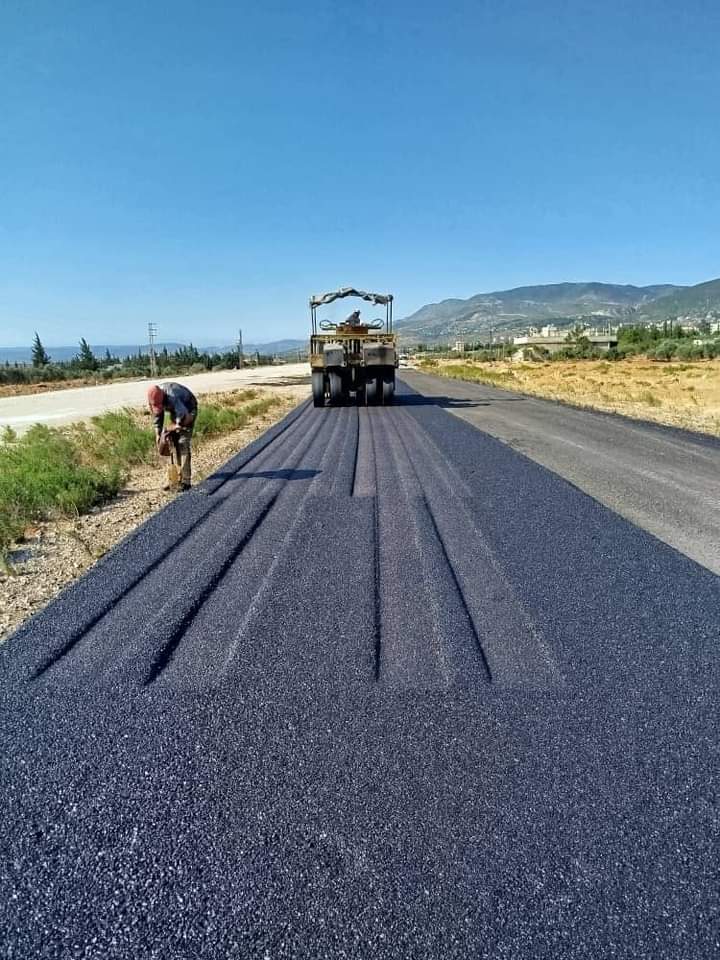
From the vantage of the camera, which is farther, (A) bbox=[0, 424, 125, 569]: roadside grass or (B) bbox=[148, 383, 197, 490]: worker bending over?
(B) bbox=[148, 383, 197, 490]: worker bending over

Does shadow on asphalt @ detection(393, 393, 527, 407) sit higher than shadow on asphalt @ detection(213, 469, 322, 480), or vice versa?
shadow on asphalt @ detection(393, 393, 527, 407)

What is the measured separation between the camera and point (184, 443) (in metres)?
7.07

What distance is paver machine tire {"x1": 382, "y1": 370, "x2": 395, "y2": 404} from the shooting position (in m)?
17.2

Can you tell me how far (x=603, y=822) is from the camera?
1967 mm

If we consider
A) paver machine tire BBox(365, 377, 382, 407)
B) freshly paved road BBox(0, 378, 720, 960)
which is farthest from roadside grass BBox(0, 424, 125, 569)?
paver machine tire BBox(365, 377, 382, 407)

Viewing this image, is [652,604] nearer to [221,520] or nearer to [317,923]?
[317,923]

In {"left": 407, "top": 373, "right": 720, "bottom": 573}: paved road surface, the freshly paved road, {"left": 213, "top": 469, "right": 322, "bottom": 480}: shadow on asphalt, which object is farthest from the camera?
{"left": 213, "top": 469, "right": 322, "bottom": 480}: shadow on asphalt

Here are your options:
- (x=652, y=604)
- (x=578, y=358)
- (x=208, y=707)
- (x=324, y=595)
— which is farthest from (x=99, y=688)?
(x=578, y=358)

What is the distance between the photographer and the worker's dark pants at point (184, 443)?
6.93 metres

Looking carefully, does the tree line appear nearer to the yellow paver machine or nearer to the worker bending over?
the yellow paver machine

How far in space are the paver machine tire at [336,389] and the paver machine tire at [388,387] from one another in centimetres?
144

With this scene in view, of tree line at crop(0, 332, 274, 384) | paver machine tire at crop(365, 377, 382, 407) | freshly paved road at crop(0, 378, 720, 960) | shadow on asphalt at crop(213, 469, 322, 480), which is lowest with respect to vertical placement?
freshly paved road at crop(0, 378, 720, 960)

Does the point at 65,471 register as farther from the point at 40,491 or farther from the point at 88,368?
the point at 88,368

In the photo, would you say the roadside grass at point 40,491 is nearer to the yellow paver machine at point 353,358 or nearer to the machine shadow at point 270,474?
the machine shadow at point 270,474
